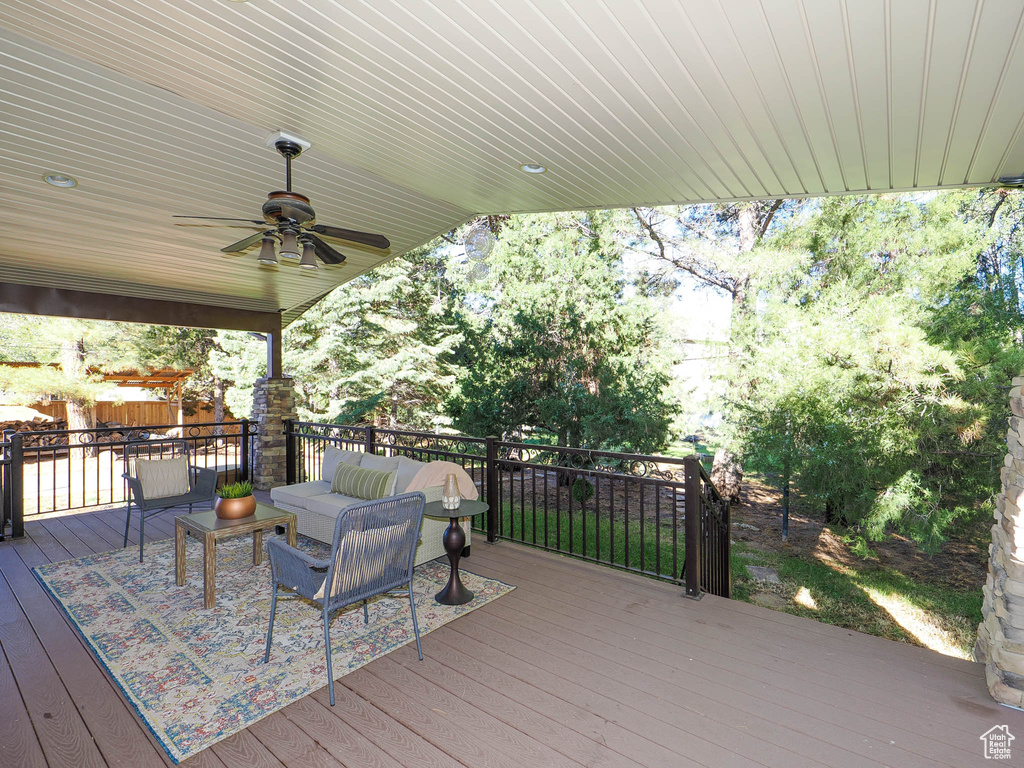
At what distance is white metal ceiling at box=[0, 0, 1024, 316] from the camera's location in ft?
6.06

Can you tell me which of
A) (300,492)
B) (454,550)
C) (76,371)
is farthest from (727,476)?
(76,371)

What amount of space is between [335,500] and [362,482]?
10.6 inches

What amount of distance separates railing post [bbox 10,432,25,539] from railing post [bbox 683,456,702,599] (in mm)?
5825

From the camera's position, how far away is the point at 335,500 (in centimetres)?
436

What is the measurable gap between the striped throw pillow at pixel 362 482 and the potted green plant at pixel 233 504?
0.86m

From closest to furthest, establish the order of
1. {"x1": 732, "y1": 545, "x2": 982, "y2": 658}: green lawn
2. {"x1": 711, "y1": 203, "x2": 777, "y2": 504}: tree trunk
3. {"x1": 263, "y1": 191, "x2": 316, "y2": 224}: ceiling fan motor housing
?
{"x1": 263, "y1": 191, "x2": 316, "y2": 224}: ceiling fan motor housing
{"x1": 732, "y1": 545, "x2": 982, "y2": 658}: green lawn
{"x1": 711, "y1": 203, "x2": 777, "y2": 504}: tree trunk

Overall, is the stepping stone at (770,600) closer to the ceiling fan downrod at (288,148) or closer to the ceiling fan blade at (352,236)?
the ceiling fan blade at (352,236)

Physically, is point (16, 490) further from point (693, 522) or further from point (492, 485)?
point (693, 522)

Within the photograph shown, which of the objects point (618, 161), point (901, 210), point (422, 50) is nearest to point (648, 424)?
point (901, 210)

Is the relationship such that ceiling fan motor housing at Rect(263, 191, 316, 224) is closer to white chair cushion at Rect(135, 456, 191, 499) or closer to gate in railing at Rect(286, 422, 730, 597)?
gate in railing at Rect(286, 422, 730, 597)

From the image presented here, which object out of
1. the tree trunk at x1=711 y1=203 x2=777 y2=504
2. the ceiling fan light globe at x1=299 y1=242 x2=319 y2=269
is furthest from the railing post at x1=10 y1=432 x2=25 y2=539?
the tree trunk at x1=711 y1=203 x2=777 y2=504

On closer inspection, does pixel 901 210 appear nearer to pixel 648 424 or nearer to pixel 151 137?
pixel 648 424

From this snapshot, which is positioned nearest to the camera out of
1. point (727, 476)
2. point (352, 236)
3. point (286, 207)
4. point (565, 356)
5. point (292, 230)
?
point (286, 207)

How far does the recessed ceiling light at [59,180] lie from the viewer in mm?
3377
